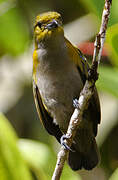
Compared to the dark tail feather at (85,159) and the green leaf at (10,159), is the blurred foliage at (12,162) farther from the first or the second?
the dark tail feather at (85,159)

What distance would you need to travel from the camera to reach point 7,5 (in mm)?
4879

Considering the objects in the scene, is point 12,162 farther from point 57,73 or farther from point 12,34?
point 12,34

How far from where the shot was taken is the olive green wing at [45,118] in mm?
3896

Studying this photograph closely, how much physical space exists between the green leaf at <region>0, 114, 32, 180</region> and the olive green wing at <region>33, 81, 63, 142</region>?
546 mm

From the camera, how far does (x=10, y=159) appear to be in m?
3.33

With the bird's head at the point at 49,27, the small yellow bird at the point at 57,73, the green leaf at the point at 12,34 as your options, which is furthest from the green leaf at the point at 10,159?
the green leaf at the point at 12,34

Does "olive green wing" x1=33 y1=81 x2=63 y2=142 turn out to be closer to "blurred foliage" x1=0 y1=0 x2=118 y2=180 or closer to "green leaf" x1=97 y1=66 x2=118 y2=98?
"blurred foliage" x1=0 y1=0 x2=118 y2=180

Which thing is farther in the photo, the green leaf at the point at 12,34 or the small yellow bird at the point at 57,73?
the green leaf at the point at 12,34

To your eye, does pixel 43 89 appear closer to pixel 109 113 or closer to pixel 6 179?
pixel 6 179

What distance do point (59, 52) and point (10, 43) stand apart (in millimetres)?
1186

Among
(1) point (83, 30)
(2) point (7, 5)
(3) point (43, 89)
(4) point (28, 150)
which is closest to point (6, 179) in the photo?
(4) point (28, 150)

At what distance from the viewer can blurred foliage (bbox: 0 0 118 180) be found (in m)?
3.36

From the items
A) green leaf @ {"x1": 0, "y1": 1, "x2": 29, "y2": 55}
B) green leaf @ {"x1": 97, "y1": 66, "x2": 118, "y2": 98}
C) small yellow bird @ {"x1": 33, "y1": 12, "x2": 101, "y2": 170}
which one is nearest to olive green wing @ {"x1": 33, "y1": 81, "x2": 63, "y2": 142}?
small yellow bird @ {"x1": 33, "y1": 12, "x2": 101, "y2": 170}

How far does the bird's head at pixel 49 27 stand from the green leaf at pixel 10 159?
1.94 ft
